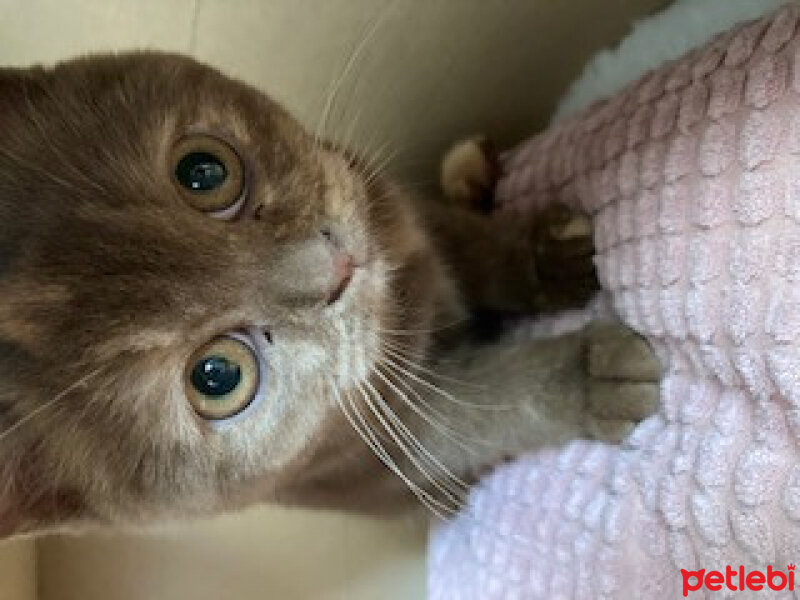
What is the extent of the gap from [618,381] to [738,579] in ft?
0.87

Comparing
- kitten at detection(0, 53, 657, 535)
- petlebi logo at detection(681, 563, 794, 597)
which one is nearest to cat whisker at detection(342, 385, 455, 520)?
kitten at detection(0, 53, 657, 535)

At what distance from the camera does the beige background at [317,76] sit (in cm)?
154

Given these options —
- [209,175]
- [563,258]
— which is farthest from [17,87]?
[563,258]

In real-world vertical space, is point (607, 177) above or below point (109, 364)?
above

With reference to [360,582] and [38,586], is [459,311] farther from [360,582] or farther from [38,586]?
[38,586]

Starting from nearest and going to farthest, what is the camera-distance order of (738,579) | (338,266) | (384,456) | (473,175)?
(738,579) < (338,266) < (384,456) < (473,175)

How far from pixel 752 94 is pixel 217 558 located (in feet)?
3.39

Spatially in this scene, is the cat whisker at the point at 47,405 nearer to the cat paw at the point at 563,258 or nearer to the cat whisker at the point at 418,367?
the cat whisker at the point at 418,367

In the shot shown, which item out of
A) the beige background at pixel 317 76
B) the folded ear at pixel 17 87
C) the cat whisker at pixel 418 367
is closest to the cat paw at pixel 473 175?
the beige background at pixel 317 76

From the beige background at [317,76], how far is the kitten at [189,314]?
0.39 m

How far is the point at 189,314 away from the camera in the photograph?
3.30ft

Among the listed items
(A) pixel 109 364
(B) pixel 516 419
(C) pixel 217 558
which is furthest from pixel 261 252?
(C) pixel 217 558

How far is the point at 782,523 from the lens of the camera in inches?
35.2

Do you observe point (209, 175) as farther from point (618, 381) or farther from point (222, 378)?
point (618, 381)
